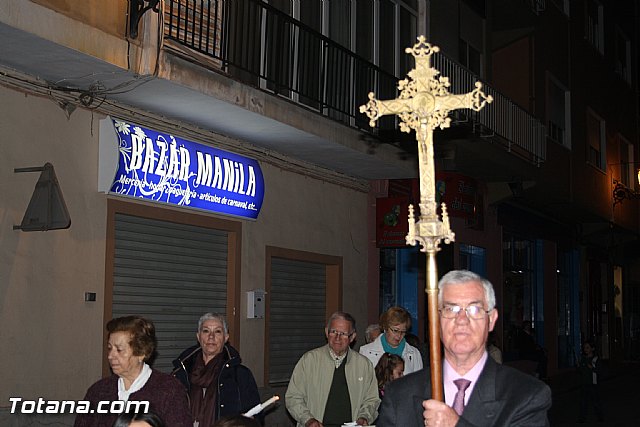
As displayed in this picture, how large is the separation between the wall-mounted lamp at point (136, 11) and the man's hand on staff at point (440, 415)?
760 centimetres

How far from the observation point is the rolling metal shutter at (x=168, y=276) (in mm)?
12781

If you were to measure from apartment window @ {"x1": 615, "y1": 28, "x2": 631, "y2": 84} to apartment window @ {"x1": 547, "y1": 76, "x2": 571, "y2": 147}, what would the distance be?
8.09 m

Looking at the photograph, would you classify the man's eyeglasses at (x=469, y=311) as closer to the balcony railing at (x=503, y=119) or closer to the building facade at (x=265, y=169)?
the building facade at (x=265, y=169)

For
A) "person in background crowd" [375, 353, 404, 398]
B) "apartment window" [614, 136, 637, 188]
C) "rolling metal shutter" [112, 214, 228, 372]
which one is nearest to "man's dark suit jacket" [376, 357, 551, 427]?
"person in background crowd" [375, 353, 404, 398]

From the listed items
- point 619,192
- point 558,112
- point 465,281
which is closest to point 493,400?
point 465,281

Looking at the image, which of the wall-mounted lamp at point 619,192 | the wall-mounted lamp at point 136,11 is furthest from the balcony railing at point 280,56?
the wall-mounted lamp at point 619,192

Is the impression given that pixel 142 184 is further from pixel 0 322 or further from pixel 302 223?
pixel 302 223

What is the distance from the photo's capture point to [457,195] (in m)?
21.5

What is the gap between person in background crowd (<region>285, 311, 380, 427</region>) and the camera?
9.53m

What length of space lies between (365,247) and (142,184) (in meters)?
7.54

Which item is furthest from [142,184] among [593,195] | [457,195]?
[593,195]

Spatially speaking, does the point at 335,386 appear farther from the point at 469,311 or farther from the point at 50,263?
the point at 469,311

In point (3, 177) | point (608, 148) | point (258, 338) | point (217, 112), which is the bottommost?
point (258, 338)

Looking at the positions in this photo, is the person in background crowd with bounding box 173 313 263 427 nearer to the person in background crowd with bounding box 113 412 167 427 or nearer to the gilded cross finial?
the person in background crowd with bounding box 113 412 167 427
